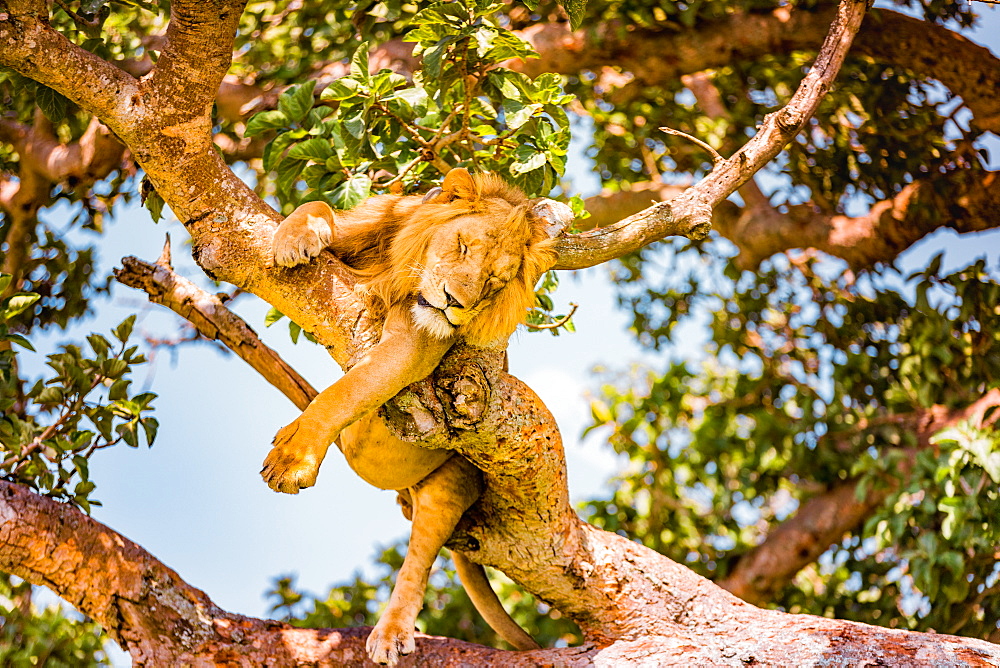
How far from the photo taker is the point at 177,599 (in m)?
3.27

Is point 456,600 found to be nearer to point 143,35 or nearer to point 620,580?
point 620,580

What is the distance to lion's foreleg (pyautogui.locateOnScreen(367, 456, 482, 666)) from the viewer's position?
310cm

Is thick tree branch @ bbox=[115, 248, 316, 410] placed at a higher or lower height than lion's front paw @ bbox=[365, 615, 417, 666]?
higher

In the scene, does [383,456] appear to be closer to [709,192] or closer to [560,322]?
[560,322]

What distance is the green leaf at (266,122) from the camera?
11.6ft

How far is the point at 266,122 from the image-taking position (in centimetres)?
354

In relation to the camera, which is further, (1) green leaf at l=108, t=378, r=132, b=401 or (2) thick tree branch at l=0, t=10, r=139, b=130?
(1) green leaf at l=108, t=378, r=132, b=401

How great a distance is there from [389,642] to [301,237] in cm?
130

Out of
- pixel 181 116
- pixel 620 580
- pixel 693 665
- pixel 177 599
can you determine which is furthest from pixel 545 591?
pixel 181 116

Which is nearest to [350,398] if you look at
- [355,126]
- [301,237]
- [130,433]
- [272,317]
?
[301,237]

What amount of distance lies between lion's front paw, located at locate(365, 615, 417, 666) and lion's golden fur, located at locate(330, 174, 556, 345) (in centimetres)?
97

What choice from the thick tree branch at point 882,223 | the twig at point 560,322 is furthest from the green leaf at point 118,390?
the thick tree branch at point 882,223

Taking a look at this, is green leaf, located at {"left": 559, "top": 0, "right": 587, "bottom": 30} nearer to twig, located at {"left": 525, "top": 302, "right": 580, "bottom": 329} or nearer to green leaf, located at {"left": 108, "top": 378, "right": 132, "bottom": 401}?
twig, located at {"left": 525, "top": 302, "right": 580, "bottom": 329}

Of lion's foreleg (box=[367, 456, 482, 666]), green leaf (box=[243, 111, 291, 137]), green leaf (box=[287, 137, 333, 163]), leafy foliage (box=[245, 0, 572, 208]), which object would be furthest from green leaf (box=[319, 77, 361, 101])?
lion's foreleg (box=[367, 456, 482, 666])
